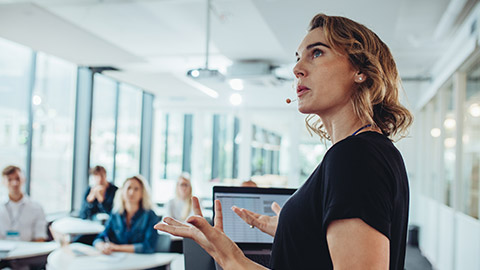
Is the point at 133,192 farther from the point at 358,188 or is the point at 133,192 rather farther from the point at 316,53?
the point at 358,188

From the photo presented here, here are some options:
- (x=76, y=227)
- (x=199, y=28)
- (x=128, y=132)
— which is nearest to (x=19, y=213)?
(x=76, y=227)

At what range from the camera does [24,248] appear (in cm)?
387

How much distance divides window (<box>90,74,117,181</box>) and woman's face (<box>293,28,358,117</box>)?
7.39 m

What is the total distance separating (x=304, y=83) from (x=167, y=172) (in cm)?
1036

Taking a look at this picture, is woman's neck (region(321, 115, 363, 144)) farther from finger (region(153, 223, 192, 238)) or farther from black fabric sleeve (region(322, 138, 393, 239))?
finger (region(153, 223, 192, 238))

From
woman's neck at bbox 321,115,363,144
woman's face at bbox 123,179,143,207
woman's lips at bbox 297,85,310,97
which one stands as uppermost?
woman's lips at bbox 297,85,310,97

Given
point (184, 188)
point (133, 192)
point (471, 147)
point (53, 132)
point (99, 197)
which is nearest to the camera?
point (133, 192)

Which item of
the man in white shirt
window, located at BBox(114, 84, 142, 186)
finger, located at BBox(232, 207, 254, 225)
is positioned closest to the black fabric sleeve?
finger, located at BBox(232, 207, 254, 225)

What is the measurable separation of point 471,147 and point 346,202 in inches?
169

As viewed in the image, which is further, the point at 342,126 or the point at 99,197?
the point at 99,197

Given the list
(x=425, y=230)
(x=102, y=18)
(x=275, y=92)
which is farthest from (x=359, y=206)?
(x=275, y=92)

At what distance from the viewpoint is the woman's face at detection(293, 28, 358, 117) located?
976mm

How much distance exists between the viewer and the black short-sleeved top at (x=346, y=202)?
0.78 m

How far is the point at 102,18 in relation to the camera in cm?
474
